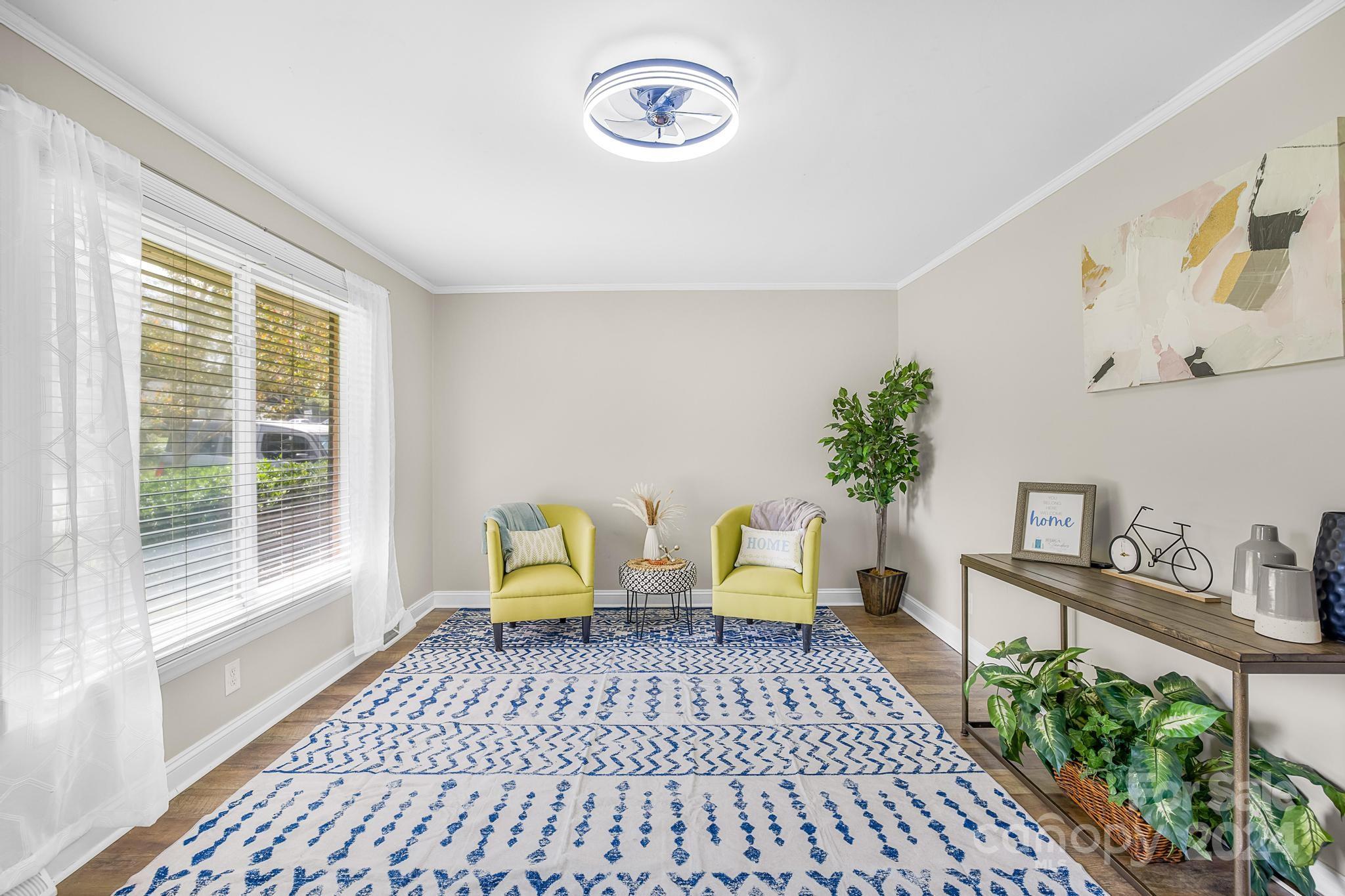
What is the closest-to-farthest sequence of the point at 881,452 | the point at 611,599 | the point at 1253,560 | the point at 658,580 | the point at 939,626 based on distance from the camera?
the point at 1253,560 → the point at 658,580 → the point at 939,626 → the point at 881,452 → the point at 611,599

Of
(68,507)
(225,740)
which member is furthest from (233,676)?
(68,507)

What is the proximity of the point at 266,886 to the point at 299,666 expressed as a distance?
1.47 metres

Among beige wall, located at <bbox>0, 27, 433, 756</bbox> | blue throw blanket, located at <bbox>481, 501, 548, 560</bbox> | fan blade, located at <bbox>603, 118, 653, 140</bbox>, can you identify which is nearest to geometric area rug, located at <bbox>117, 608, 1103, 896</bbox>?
beige wall, located at <bbox>0, 27, 433, 756</bbox>

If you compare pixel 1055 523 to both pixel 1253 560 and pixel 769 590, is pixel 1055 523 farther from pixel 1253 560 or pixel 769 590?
pixel 769 590

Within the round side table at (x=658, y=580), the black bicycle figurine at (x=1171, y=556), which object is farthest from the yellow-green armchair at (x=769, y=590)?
the black bicycle figurine at (x=1171, y=556)

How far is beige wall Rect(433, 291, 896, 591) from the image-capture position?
4.62 m

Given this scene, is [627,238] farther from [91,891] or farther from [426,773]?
[91,891]

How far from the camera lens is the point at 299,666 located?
3.00 m

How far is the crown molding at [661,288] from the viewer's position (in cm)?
459

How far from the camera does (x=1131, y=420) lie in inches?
93.7

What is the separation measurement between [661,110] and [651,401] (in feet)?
8.68

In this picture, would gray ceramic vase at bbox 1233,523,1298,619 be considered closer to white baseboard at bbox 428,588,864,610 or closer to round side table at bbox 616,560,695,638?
round side table at bbox 616,560,695,638

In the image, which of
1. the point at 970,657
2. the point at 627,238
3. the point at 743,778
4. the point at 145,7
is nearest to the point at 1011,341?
the point at 970,657

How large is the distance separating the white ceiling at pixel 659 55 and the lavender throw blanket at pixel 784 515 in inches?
73.2
